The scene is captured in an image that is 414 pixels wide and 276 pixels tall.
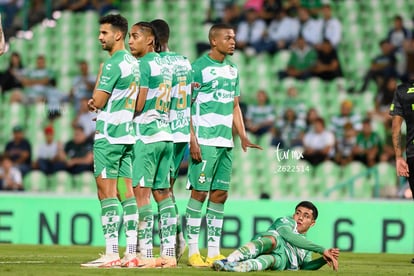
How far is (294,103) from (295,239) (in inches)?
Result: 389

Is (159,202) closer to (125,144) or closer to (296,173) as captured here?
(125,144)

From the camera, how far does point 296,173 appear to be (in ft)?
59.1

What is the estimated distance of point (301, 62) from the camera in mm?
20656

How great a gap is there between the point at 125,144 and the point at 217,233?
67.4 inches

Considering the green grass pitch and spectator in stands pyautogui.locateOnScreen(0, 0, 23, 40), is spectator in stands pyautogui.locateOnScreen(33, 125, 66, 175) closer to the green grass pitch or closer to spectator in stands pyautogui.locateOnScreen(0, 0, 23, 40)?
spectator in stands pyautogui.locateOnScreen(0, 0, 23, 40)

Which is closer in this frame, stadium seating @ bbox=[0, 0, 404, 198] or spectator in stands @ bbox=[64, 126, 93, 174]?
stadium seating @ bbox=[0, 0, 404, 198]

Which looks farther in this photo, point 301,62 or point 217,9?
point 217,9

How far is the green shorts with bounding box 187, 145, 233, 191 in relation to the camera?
10938mm

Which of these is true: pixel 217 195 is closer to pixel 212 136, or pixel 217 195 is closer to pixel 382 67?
pixel 212 136

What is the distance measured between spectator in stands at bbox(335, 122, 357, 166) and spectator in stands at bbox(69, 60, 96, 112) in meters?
4.77

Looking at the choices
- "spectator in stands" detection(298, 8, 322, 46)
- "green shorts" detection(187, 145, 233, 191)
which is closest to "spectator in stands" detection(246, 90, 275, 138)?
"spectator in stands" detection(298, 8, 322, 46)

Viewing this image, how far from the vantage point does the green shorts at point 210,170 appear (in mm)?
10938

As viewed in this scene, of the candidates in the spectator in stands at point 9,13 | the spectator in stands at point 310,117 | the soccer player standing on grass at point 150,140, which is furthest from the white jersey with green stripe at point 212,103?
the spectator in stands at point 9,13

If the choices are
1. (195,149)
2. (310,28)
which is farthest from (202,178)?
(310,28)
